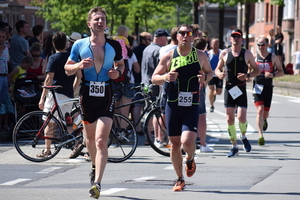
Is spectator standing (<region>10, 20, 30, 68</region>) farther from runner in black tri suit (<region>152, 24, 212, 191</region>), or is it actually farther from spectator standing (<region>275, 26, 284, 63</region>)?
spectator standing (<region>275, 26, 284, 63</region>)

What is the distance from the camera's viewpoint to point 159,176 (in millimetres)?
9555

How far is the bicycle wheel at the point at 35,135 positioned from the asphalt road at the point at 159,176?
0.16 metres

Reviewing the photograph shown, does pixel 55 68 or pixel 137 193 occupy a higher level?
pixel 55 68

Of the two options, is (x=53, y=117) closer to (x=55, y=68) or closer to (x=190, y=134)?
(x=55, y=68)

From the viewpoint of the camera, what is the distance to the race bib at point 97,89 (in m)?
8.23

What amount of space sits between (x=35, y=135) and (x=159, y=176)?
94.7 inches

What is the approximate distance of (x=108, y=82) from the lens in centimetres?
830

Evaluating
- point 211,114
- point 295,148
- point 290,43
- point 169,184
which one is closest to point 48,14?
point 290,43

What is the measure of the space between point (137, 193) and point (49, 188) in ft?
3.59

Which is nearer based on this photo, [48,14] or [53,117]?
[53,117]

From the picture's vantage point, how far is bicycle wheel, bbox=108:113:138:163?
10992mm

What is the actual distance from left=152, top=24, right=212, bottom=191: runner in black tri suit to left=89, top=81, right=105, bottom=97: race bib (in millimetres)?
702

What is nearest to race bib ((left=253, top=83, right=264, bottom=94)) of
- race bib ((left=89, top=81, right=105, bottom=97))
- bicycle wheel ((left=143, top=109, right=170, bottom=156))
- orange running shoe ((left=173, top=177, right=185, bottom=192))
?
bicycle wheel ((left=143, top=109, right=170, bottom=156))

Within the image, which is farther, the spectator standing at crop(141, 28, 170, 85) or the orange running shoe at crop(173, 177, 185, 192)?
the spectator standing at crop(141, 28, 170, 85)
